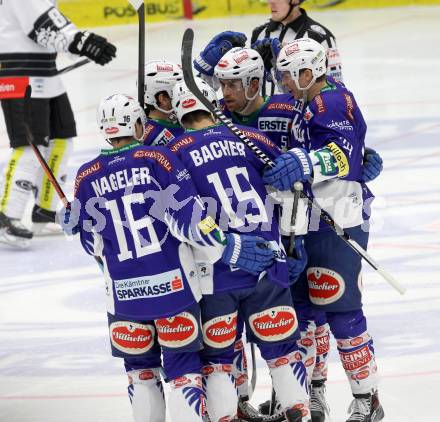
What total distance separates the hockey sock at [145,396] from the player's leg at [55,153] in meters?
3.57

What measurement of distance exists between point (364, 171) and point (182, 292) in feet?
3.14

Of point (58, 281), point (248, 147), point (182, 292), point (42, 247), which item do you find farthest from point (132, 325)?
point (42, 247)

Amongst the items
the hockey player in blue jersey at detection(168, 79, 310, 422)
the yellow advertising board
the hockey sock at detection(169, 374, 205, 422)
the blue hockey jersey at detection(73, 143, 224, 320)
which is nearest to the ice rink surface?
the hockey player in blue jersey at detection(168, 79, 310, 422)

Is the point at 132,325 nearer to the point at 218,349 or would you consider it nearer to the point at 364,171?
the point at 218,349

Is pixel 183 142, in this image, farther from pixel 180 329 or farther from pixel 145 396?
pixel 145 396

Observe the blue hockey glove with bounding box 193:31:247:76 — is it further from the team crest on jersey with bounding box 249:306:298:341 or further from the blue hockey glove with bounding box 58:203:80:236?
the team crest on jersey with bounding box 249:306:298:341

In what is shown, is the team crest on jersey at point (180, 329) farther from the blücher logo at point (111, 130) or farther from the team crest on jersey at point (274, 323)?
the blücher logo at point (111, 130)

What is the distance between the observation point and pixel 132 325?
410 cm

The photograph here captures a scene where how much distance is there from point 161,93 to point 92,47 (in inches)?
102

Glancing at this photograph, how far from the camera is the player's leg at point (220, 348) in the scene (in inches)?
162

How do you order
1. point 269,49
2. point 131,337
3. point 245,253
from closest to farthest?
point 245,253
point 131,337
point 269,49

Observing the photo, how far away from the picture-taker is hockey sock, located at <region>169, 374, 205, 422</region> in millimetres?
4020

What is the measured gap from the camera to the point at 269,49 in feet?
16.8

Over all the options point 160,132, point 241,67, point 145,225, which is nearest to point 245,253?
point 145,225
